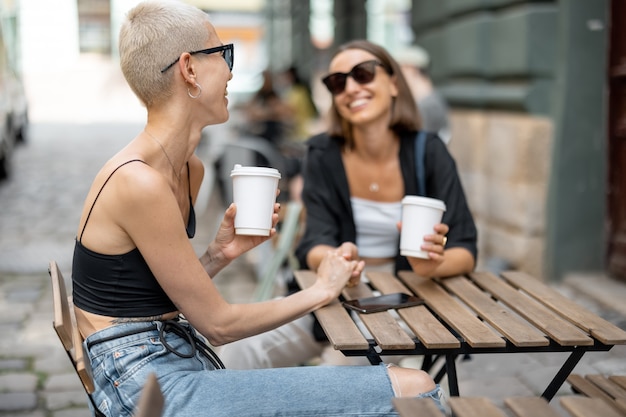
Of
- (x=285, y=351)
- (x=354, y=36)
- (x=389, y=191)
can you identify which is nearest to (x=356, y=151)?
(x=389, y=191)

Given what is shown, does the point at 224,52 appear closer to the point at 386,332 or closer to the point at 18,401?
the point at 386,332

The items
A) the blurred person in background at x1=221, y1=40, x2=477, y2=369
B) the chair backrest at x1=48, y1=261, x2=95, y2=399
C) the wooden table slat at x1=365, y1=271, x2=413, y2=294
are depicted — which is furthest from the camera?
the blurred person in background at x1=221, y1=40, x2=477, y2=369

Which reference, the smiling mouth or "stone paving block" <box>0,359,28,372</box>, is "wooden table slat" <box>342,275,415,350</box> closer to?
the smiling mouth

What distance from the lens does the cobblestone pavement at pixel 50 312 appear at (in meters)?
3.86

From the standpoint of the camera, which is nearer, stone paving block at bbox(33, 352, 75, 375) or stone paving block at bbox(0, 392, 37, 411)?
stone paving block at bbox(0, 392, 37, 411)

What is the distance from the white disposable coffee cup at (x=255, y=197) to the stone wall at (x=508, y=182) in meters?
3.76

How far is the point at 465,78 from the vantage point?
7.12 m

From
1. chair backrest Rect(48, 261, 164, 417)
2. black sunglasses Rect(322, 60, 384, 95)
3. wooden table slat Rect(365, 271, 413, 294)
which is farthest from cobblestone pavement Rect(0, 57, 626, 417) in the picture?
chair backrest Rect(48, 261, 164, 417)

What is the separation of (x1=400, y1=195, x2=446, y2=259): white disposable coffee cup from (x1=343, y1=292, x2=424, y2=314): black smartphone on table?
14 cm

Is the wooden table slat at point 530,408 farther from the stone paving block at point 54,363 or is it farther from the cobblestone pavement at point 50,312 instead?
the stone paving block at point 54,363

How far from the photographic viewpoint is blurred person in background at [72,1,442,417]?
216 cm

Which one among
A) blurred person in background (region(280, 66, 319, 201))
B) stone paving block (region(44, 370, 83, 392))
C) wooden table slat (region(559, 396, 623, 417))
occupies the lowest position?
stone paving block (region(44, 370, 83, 392))

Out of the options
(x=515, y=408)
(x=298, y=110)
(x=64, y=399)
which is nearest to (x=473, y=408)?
(x=515, y=408)

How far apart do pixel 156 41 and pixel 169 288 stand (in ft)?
2.07
